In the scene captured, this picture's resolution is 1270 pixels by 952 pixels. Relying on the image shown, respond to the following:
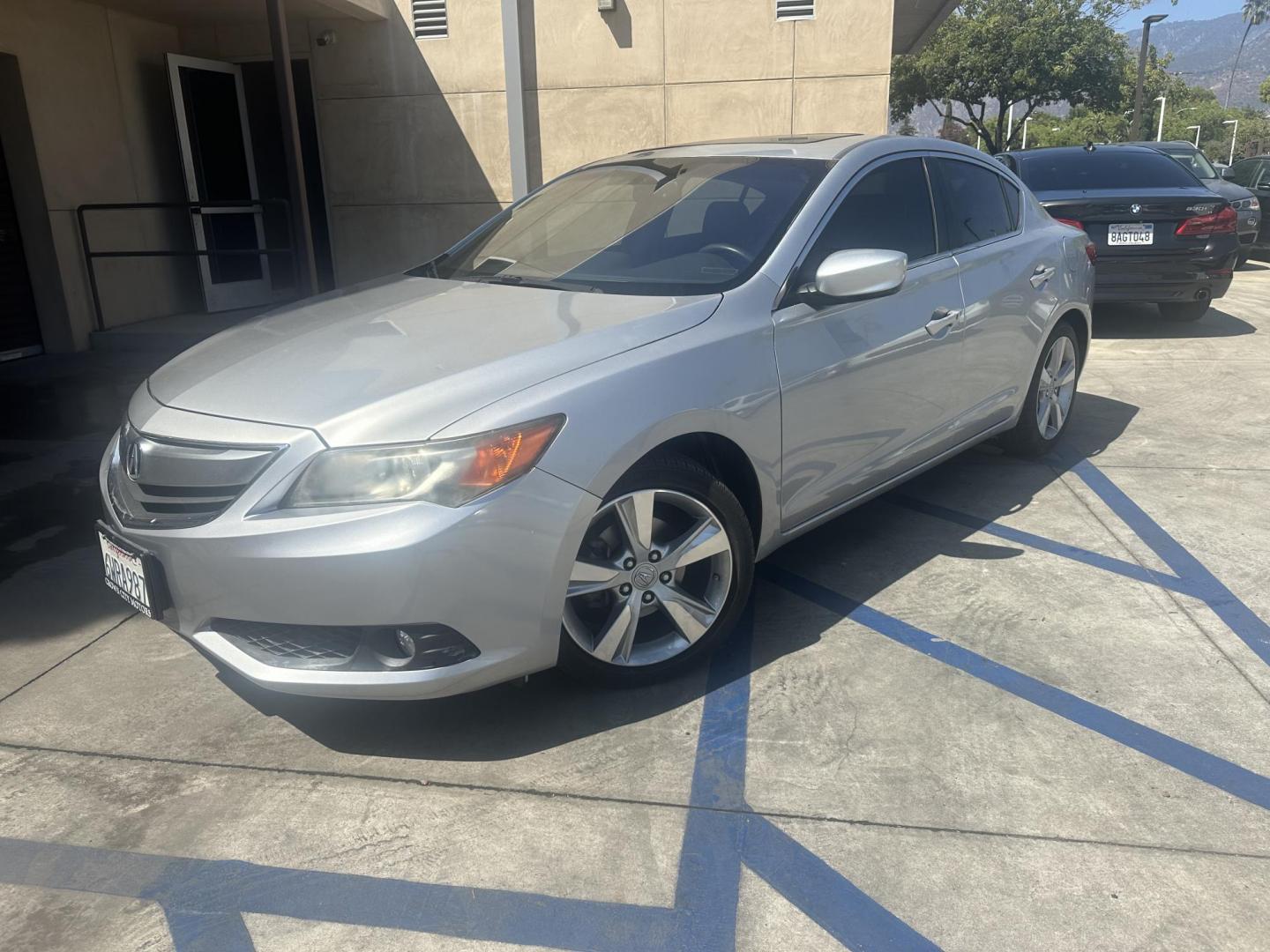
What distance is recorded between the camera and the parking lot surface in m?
2.31

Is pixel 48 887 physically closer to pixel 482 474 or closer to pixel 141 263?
pixel 482 474

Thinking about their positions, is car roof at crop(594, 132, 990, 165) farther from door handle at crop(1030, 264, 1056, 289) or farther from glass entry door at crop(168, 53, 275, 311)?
glass entry door at crop(168, 53, 275, 311)

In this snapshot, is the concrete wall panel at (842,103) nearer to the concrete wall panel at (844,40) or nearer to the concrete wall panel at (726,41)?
the concrete wall panel at (844,40)

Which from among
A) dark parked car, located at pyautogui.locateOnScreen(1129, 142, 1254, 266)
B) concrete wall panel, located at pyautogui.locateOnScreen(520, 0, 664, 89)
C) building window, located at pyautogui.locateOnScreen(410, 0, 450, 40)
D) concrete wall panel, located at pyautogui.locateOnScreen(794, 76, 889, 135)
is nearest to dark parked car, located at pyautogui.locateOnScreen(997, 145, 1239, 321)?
concrete wall panel, located at pyautogui.locateOnScreen(794, 76, 889, 135)

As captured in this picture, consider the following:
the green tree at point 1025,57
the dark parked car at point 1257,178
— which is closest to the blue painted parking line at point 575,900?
the dark parked car at point 1257,178

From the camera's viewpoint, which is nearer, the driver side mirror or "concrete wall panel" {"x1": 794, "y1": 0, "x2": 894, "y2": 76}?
the driver side mirror

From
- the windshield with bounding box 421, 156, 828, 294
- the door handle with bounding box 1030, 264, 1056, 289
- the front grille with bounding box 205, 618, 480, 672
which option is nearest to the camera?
the front grille with bounding box 205, 618, 480, 672

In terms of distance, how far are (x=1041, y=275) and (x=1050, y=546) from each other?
135cm

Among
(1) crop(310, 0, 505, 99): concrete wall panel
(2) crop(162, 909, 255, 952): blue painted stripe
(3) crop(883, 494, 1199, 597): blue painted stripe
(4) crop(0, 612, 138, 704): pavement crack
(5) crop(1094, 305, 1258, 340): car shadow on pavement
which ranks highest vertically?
(1) crop(310, 0, 505, 99): concrete wall panel

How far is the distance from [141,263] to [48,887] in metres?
9.16

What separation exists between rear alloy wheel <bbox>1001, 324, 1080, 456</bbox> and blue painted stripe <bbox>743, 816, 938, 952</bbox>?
327 centimetres

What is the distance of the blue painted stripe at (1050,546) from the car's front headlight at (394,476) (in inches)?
109

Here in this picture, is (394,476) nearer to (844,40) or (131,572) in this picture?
(131,572)

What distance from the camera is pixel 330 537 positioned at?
2527mm
